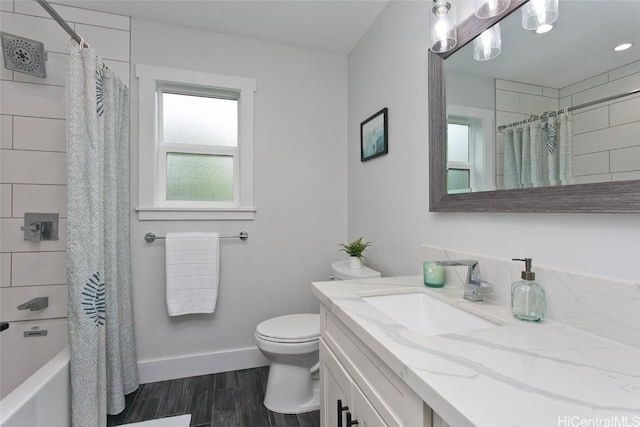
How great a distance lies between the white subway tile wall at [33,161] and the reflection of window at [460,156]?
2153 mm

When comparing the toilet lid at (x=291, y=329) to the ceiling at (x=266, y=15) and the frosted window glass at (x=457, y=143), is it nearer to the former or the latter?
the frosted window glass at (x=457, y=143)

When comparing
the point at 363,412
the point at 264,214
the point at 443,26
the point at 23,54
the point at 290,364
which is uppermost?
the point at 23,54

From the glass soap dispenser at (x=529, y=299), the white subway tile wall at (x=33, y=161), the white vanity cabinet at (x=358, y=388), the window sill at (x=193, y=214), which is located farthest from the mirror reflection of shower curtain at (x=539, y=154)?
the white subway tile wall at (x=33, y=161)

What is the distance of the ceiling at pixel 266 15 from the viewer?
1.72 m

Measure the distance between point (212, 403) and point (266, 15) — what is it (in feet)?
7.77

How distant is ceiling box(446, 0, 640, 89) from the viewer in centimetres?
68

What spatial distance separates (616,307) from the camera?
0.66 metres

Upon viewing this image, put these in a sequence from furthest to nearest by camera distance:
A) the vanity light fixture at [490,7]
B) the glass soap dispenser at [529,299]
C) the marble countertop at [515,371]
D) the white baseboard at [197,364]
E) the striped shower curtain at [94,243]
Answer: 1. the white baseboard at [197,364]
2. the striped shower curtain at [94,243]
3. the vanity light fixture at [490,7]
4. the glass soap dispenser at [529,299]
5. the marble countertop at [515,371]

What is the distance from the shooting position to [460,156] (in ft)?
3.79

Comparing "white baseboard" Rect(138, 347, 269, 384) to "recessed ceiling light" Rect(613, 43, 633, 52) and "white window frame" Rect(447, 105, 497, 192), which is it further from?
"recessed ceiling light" Rect(613, 43, 633, 52)

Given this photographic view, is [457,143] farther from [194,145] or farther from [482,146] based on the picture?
[194,145]

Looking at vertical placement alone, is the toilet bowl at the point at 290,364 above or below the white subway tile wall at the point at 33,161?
below

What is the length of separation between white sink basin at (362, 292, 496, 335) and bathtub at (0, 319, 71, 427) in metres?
1.21

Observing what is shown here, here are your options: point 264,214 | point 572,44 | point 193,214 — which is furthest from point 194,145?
point 572,44
